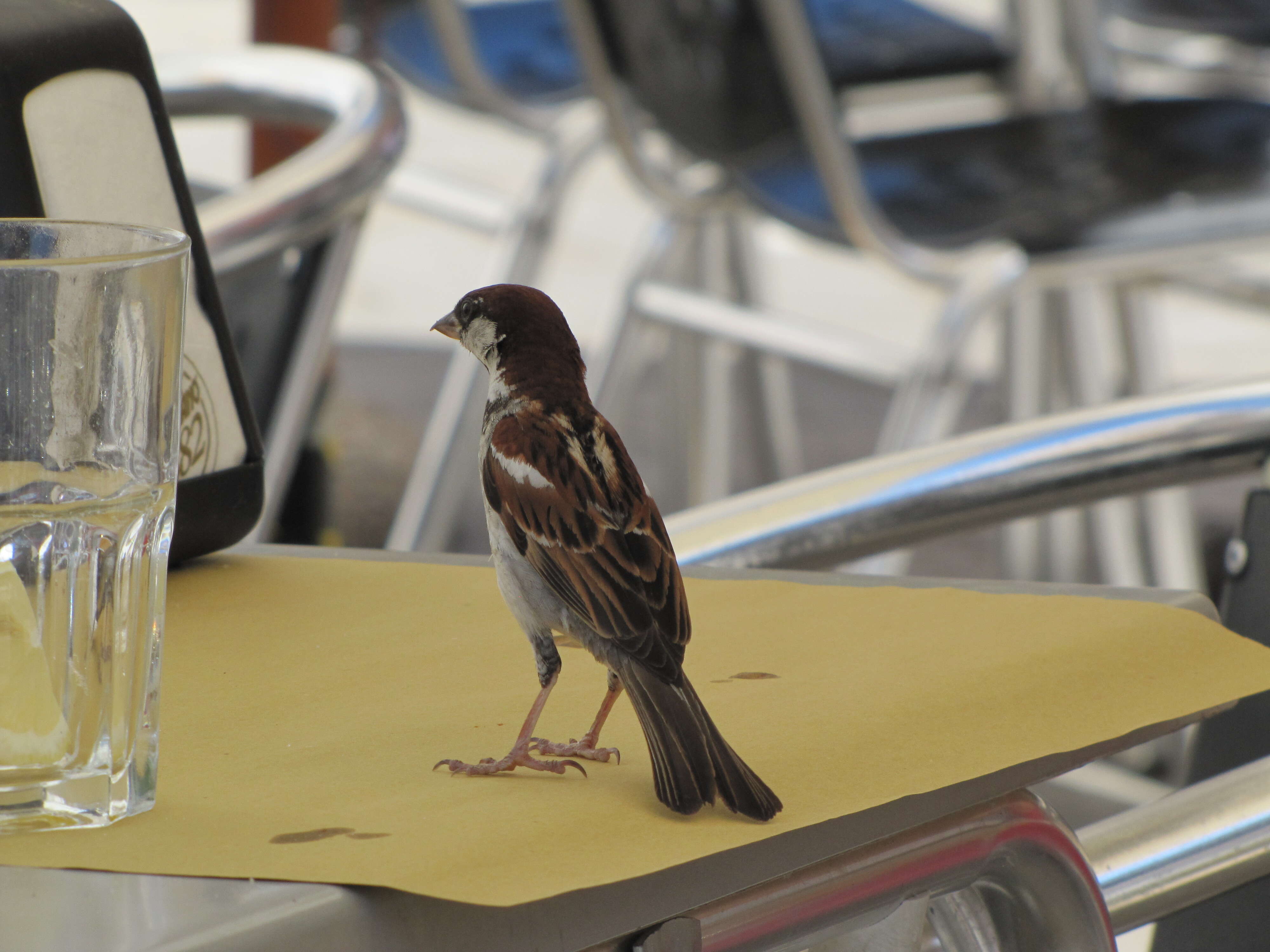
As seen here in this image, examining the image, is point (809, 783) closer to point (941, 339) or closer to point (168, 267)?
point (168, 267)

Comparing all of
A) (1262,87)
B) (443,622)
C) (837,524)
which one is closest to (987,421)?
(1262,87)

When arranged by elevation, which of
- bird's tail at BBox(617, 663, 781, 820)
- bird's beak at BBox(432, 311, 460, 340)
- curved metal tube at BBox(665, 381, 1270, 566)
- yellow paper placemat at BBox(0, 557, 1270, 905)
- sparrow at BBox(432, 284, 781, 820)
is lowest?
curved metal tube at BBox(665, 381, 1270, 566)

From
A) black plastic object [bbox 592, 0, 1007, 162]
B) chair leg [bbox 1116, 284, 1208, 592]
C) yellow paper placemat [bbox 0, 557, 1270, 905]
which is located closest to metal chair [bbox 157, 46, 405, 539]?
black plastic object [bbox 592, 0, 1007, 162]

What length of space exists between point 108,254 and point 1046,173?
→ 5.26 feet

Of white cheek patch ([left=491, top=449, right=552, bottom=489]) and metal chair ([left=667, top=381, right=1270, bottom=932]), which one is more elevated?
white cheek patch ([left=491, top=449, right=552, bottom=489])

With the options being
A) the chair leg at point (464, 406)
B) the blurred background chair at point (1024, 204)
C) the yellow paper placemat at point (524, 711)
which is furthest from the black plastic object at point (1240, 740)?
the chair leg at point (464, 406)

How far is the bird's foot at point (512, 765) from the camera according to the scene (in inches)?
13.4

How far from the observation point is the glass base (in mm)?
314

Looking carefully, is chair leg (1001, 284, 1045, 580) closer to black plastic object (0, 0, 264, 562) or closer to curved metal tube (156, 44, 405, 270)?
curved metal tube (156, 44, 405, 270)

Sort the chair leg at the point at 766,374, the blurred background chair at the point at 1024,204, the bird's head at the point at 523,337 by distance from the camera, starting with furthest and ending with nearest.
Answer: the chair leg at the point at 766,374 < the blurred background chair at the point at 1024,204 < the bird's head at the point at 523,337

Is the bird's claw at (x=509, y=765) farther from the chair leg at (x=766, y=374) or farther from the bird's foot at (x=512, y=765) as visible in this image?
the chair leg at (x=766, y=374)

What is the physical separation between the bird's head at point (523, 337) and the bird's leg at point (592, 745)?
0.07 metres

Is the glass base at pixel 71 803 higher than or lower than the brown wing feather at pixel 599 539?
lower

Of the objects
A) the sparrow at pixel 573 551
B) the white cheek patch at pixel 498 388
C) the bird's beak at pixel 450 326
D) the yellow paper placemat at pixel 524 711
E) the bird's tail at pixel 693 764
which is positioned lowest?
the yellow paper placemat at pixel 524 711
